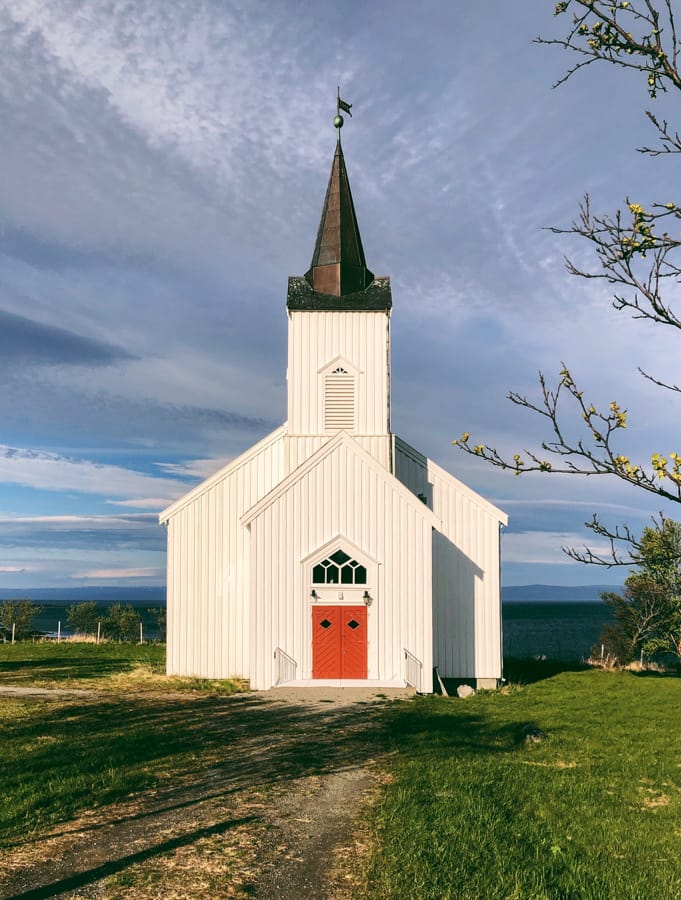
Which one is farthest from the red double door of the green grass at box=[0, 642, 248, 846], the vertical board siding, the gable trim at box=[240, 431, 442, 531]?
the vertical board siding

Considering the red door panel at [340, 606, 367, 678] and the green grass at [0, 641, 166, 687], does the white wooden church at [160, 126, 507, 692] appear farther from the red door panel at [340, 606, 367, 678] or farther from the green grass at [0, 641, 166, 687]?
the green grass at [0, 641, 166, 687]

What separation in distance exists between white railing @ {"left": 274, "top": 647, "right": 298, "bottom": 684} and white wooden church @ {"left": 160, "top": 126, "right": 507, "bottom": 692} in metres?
0.03

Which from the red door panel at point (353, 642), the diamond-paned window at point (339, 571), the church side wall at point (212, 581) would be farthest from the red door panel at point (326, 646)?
the church side wall at point (212, 581)

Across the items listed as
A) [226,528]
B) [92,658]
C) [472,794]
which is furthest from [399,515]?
[92,658]

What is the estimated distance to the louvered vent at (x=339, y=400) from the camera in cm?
2405

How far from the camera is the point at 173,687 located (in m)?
21.5

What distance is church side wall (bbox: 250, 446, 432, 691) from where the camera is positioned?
20.6 metres

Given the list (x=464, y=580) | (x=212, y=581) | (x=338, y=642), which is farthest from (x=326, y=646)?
(x=464, y=580)

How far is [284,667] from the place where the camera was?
2048 centimetres

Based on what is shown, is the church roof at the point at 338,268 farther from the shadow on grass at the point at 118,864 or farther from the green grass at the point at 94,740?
the shadow on grass at the point at 118,864

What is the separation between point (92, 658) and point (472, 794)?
23.6 meters

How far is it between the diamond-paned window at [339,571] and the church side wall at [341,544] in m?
0.33

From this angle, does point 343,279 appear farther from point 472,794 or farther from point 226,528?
point 472,794

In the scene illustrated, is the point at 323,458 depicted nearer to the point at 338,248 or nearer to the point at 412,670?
the point at 412,670
